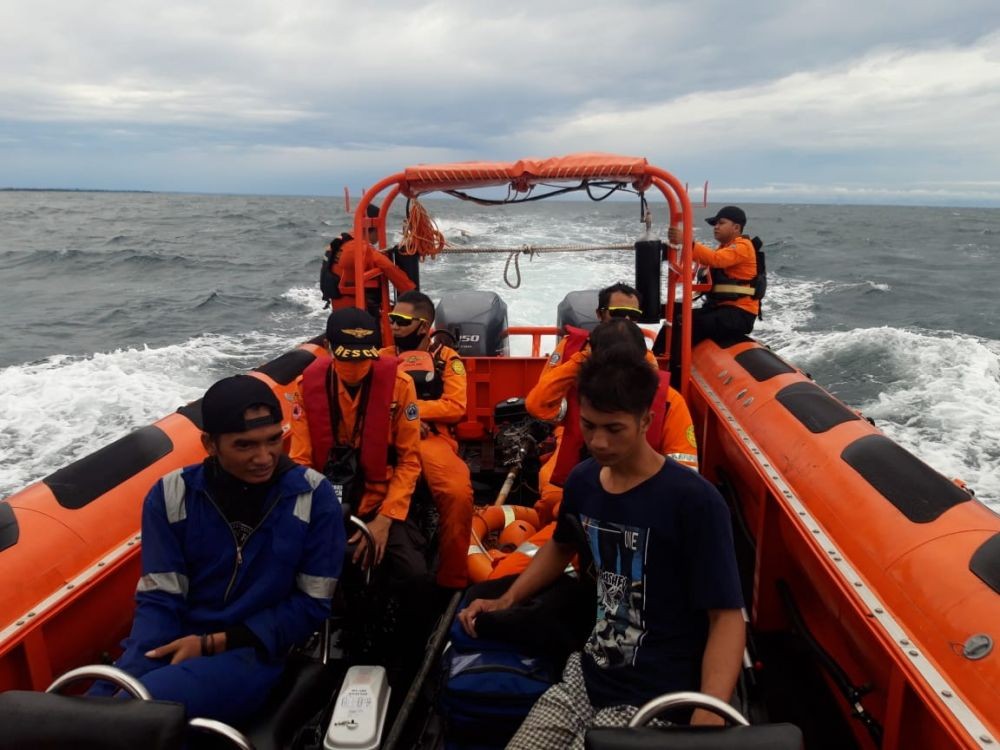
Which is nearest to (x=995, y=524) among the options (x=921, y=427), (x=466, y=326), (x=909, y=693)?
(x=909, y=693)

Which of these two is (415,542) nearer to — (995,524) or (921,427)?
(995,524)

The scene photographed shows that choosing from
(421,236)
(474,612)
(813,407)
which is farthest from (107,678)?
(421,236)

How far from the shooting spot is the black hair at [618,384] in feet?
4.40

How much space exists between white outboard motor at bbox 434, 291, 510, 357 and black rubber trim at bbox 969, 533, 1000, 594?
3113 millimetres

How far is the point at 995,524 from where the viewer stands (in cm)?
190

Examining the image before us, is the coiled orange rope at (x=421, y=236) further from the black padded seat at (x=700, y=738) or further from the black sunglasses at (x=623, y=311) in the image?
the black padded seat at (x=700, y=738)

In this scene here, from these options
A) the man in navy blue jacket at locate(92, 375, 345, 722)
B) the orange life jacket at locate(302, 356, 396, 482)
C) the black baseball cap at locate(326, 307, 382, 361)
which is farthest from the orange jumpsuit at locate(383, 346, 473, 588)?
the man in navy blue jacket at locate(92, 375, 345, 722)

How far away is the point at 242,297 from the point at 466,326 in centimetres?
1030

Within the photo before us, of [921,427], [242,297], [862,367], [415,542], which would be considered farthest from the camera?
[242,297]

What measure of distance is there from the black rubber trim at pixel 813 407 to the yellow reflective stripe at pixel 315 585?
6.23ft

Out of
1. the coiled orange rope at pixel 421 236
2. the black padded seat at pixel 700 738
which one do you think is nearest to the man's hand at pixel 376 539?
the black padded seat at pixel 700 738

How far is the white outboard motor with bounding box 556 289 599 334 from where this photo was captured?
15.4 ft

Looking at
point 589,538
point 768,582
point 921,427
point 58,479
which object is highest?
point 589,538

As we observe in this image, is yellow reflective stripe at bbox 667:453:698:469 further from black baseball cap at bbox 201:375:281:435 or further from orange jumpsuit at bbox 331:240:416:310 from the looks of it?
orange jumpsuit at bbox 331:240:416:310
